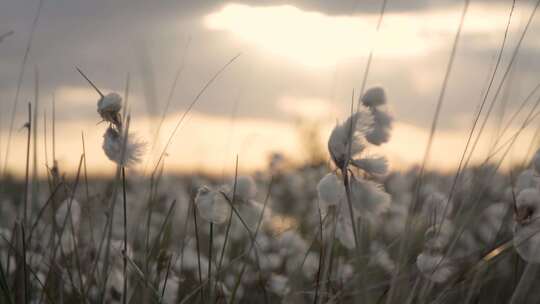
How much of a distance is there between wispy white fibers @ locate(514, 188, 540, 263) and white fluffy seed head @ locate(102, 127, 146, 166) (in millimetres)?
811

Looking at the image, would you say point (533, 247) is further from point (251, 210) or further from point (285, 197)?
point (285, 197)

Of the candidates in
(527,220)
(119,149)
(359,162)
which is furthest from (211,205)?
(527,220)

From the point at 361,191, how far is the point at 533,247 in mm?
375

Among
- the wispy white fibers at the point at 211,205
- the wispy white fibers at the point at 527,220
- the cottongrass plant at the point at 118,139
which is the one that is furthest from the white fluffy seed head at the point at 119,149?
the wispy white fibers at the point at 527,220

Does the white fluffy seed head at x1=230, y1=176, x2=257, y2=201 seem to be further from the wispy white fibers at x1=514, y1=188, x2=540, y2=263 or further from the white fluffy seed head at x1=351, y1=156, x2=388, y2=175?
the wispy white fibers at x1=514, y1=188, x2=540, y2=263

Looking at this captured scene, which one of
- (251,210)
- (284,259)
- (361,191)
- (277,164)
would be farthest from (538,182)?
(277,164)

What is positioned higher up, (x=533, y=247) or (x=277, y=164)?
(x=533, y=247)

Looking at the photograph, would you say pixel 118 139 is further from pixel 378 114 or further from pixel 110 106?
pixel 378 114

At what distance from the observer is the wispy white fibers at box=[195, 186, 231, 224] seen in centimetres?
191

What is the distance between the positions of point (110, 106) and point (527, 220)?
2.88 ft

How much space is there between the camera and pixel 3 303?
2051 millimetres

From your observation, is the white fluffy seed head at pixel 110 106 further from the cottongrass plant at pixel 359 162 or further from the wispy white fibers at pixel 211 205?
the cottongrass plant at pixel 359 162

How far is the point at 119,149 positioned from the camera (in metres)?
1.76

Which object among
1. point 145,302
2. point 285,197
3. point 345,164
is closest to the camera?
point 345,164
